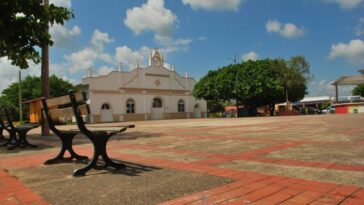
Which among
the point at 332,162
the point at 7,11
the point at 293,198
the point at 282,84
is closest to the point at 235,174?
the point at 293,198

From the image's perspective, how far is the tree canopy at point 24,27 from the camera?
9.16 m

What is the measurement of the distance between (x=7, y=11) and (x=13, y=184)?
619 cm

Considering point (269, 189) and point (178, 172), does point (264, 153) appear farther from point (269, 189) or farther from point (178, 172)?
point (269, 189)

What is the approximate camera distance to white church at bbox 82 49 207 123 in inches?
1815

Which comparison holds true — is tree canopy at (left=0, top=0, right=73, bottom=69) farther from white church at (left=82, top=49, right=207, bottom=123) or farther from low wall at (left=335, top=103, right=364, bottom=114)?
low wall at (left=335, top=103, right=364, bottom=114)

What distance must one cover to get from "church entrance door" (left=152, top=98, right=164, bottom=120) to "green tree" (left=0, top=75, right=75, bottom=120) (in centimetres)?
1198

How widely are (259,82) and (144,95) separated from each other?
57.3ft

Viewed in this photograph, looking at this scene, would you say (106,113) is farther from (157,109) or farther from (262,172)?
(262,172)

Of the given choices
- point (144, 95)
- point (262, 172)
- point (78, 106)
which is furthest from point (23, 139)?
point (144, 95)

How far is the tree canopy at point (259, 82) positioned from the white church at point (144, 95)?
8.43m

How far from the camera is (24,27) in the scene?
9.49m

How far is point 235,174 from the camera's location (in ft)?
15.0

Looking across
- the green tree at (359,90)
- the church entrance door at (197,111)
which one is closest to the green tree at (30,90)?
the church entrance door at (197,111)

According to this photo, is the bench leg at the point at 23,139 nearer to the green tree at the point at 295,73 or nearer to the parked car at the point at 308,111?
the green tree at the point at 295,73
